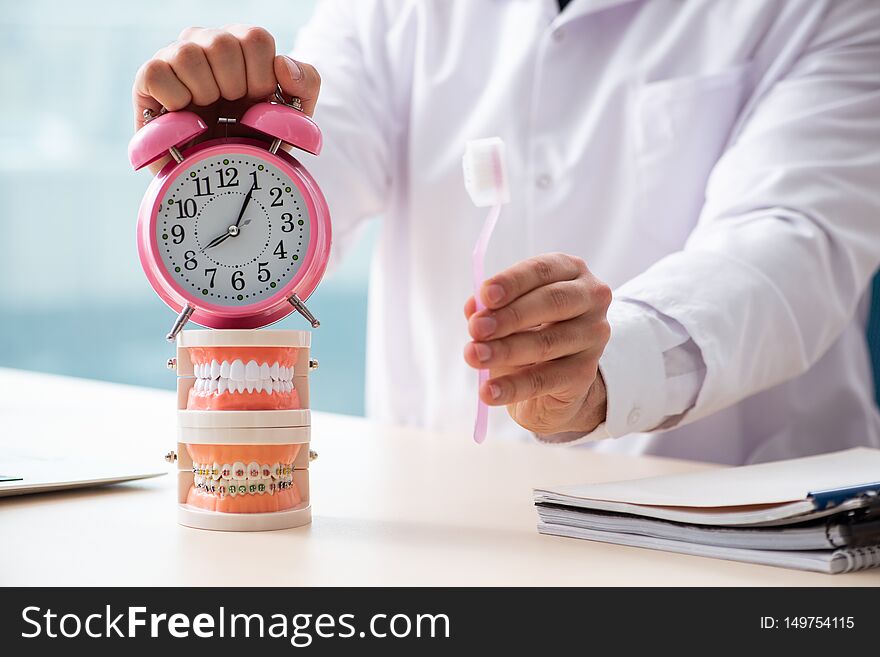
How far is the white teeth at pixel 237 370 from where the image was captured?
0.68m

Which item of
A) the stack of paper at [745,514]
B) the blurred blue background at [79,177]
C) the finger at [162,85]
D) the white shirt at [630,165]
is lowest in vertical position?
the stack of paper at [745,514]

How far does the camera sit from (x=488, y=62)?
142cm

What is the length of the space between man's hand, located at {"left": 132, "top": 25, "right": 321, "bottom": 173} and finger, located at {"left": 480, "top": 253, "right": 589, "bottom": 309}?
0.73 ft

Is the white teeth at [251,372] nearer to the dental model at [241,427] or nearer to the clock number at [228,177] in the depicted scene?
the dental model at [241,427]

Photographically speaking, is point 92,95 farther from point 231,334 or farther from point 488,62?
point 231,334

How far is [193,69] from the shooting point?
68cm

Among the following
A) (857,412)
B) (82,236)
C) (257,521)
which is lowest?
(257,521)

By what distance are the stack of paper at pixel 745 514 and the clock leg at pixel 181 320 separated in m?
0.29

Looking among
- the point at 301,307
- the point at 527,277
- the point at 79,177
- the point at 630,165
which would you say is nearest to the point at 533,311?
the point at 527,277

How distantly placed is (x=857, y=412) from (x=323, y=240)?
3.24ft

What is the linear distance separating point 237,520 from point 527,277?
0.27 m

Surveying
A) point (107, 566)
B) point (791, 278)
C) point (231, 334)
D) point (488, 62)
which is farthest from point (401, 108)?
point (107, 566)

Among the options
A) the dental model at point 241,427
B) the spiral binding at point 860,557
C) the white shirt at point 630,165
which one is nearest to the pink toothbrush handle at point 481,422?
the dental model at point 241,427

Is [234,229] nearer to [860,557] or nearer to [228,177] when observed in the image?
[228,177]
